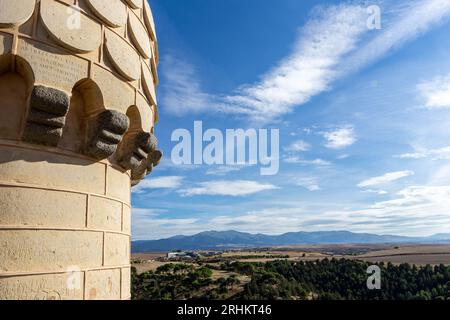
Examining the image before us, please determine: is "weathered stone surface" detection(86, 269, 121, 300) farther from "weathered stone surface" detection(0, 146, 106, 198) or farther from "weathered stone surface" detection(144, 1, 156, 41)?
"weathered stone surface" detection(144, 1, 156, 41)

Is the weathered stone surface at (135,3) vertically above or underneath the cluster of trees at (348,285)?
above

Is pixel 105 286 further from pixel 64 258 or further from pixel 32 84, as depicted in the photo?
pixel 32 84

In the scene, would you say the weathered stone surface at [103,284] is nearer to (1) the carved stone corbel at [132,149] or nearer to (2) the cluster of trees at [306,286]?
(1) the carved stone corbel at [132,149]

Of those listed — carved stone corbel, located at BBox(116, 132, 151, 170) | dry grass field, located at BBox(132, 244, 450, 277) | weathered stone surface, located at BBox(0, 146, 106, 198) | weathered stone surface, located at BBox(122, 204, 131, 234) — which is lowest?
dry grass field, located at BBox(132, 244, 450, 277)

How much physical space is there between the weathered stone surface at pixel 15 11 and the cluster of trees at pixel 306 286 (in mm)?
41900

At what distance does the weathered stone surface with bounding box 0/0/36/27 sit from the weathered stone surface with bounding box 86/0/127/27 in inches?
37.7

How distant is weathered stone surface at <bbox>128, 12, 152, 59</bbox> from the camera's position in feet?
22.8

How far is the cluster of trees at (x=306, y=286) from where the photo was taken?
45.6 meters

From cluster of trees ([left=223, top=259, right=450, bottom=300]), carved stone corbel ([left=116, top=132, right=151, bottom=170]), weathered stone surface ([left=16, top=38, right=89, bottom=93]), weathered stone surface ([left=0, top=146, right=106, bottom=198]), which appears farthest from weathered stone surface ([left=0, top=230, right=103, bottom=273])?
cluster of trees ([left=223, top=259, right=450, bottom=300])

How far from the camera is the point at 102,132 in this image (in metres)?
5.89

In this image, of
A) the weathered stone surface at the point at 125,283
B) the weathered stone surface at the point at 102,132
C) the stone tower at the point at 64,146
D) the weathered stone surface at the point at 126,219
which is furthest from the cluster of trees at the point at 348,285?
the weathered stone surface at the point at 102,132

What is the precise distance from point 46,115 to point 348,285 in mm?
53860

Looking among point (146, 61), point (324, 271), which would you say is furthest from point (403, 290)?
point (146, 61)

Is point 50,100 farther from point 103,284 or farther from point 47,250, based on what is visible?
point 103,284
